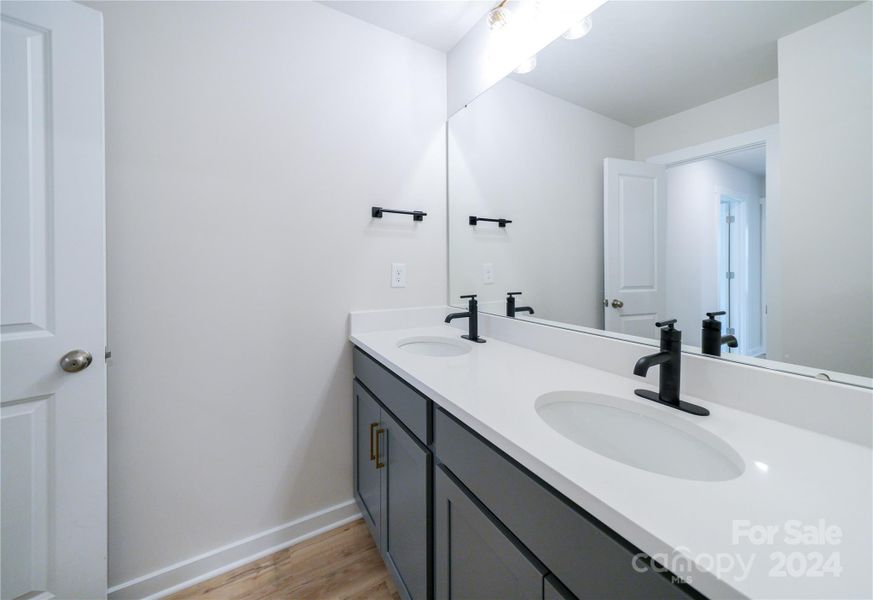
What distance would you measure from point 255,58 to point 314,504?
6.32 ft

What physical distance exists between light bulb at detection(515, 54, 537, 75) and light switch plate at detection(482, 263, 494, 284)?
2.74 ft

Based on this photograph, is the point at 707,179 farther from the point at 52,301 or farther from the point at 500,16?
the point at 52,301

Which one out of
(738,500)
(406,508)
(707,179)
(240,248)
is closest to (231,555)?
(406,508)

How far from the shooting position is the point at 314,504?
155 cm

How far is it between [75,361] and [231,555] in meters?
0.95

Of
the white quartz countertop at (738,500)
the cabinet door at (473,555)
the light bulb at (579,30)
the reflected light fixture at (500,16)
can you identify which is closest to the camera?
the white quartz countertop at (738,500)

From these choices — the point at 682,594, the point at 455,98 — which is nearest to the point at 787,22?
the point at 682,594

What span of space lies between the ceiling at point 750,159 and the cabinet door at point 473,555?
38.2 inches

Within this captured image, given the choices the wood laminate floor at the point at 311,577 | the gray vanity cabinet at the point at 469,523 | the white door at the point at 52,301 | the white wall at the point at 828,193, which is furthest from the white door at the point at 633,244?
the white door at the point at 52,301

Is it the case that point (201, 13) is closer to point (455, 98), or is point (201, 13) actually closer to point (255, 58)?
point (255, 58)

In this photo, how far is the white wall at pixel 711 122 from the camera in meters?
0.78

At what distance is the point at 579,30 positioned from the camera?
120 cm

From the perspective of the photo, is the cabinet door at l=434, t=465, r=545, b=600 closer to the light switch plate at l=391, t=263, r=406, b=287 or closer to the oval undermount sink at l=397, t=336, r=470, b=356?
the oval undermount sink at l=397, t=336, r=470, b=356

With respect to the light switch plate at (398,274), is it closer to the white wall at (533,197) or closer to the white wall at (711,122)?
the white wall at (533,197)
